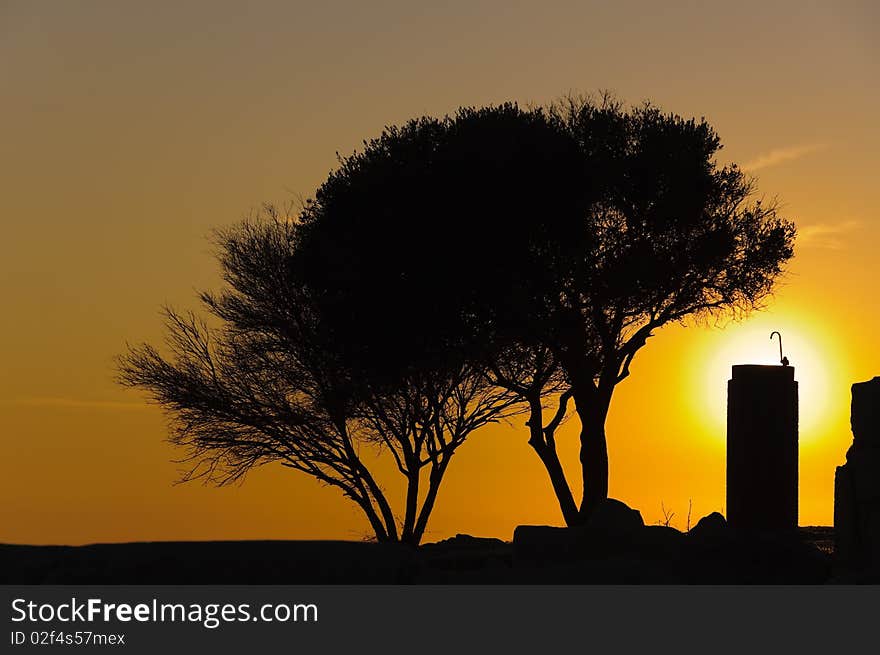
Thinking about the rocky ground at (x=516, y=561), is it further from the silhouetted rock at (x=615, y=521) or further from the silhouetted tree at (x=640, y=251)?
the silhouetted tree at (x=640, y=251)

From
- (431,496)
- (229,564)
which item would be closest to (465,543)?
(431,496)

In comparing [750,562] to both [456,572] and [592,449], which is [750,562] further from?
[592,449]

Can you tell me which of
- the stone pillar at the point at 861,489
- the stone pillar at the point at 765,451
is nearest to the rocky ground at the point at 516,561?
the stone pillar at the point at 861,489

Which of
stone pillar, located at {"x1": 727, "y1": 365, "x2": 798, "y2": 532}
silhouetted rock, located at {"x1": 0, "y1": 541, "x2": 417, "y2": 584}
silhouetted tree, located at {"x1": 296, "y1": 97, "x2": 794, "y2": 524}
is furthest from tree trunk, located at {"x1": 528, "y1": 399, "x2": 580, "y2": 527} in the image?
silhouetted rock, located at {"x1": 0, "y1": 541, "x2": 417, "y2": 584}

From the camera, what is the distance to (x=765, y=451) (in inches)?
934

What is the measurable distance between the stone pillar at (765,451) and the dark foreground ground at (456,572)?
173 cm

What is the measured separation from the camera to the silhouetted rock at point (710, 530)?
69.3 feet

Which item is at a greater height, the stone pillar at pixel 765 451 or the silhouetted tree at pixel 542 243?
the silhouetted tree at pixel 542 243

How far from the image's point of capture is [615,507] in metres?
22.0

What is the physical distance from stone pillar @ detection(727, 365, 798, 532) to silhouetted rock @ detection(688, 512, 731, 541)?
1950 mm

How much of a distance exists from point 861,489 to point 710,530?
2718mm

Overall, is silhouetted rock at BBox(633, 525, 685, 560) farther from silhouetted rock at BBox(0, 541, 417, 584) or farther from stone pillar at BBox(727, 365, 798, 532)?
silhouetted rock at BBox(0, 541, 417, 584)
